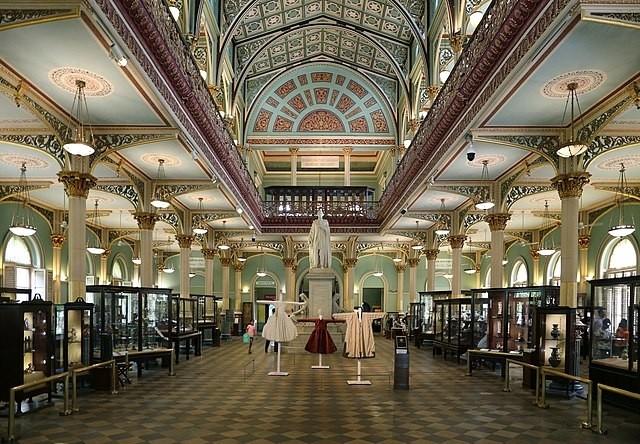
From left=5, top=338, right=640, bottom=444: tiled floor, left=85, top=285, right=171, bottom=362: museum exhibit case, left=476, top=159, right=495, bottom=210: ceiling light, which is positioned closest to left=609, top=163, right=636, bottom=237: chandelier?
left=476, top=159, right=495, bottom=210: ceiling light

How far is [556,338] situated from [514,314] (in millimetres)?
3255

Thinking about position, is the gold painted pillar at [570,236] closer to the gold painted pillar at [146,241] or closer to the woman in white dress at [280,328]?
the woman in white dress at [280,328]

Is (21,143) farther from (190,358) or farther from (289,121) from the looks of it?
(289,121)

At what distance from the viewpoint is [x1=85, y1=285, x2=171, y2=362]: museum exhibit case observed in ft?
45.0

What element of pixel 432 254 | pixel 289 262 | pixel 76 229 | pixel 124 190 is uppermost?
pixel 124 190

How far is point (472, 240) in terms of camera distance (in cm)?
3575

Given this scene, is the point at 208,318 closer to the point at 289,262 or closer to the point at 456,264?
the point at 289,262

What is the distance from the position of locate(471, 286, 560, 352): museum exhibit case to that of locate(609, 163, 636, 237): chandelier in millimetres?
2921

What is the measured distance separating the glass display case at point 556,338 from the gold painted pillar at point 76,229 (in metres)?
10.0

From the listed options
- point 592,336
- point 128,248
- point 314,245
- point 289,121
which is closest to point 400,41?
point 289,121

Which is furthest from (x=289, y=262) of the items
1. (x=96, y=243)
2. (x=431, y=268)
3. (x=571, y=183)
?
(x=571, y=183)

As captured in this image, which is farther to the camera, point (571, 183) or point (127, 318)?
point (127, 318)

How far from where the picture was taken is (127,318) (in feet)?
50.5

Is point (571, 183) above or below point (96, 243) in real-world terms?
above
